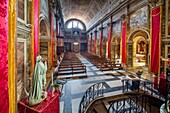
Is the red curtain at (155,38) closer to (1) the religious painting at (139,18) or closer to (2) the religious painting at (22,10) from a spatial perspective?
(1) the religious painting at (139,18)

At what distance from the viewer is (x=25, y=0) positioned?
3387mm

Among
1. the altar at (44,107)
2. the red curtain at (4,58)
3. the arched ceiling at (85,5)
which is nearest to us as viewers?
the red curtain at (4,58)

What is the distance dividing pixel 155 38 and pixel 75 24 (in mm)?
26734

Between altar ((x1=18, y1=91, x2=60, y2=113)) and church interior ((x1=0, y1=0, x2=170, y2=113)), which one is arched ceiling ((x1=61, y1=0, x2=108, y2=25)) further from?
altar ((x1=18, y1=91, x2=60, y2=113))

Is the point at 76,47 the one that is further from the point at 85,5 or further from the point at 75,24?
the point at 85,5

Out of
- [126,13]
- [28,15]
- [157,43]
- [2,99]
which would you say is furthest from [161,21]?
[2,99]

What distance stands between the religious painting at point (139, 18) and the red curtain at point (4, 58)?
8702 millimetres

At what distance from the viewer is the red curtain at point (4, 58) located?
1.96 metres

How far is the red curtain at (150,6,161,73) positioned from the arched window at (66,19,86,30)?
25.8m

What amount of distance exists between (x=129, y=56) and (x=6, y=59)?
1006 cm

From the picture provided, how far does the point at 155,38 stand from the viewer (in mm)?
6785

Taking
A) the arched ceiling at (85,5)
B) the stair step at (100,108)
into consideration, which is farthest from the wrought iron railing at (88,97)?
the arched ceiling at (85,5)

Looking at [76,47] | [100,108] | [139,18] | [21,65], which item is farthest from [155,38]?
[76,47]

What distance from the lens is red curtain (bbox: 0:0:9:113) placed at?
1956 mm
